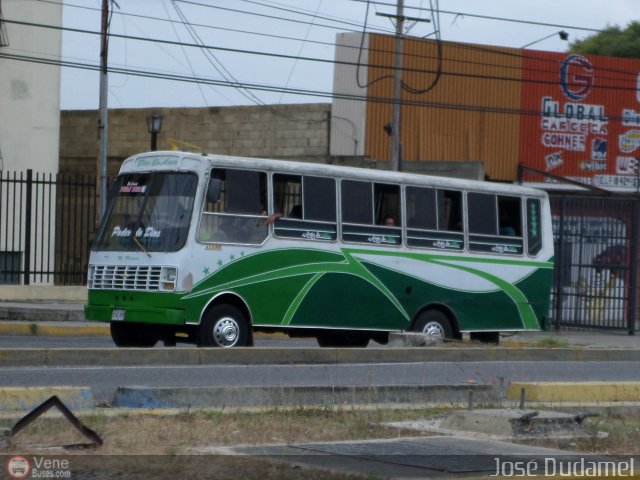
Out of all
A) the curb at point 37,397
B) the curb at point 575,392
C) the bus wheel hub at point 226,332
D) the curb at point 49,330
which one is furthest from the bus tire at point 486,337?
the curb at point 37,397

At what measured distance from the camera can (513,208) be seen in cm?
1881

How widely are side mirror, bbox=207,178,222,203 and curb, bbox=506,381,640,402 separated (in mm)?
5257

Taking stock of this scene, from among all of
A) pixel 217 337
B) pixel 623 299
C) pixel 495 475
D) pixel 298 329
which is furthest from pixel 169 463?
pixel 623 299

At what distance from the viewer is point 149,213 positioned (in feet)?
49.9

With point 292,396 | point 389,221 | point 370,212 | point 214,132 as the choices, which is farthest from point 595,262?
point 214,132

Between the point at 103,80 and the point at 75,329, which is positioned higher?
the point at 103,80

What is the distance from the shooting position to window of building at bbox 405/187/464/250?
1741cm

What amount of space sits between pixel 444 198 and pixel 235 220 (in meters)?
4.10

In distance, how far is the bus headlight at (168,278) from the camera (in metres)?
14.6

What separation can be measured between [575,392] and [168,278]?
19.1 feet

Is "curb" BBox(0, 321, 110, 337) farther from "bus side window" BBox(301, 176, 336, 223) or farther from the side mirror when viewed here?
the side mirror

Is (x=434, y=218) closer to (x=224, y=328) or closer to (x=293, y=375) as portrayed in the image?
(x=224, y=328)

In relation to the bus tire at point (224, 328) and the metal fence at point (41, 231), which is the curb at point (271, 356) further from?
the metal fence at point (41, 231)

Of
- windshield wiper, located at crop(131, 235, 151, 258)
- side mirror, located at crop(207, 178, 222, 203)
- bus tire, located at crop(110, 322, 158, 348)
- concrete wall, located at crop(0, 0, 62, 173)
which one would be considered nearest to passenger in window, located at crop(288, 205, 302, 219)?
side mirror, located at crop(207, 178, 222, 203)
